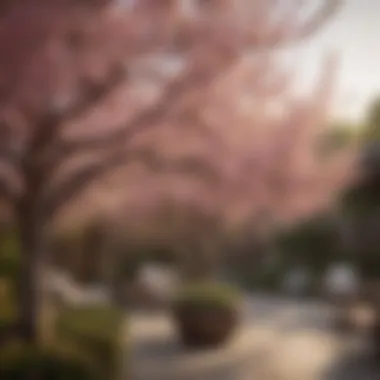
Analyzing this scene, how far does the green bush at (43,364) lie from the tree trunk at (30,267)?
0.04 m

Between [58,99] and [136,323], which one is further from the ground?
[58,99]

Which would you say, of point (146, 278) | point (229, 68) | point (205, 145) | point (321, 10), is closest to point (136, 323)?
point (146, 278)

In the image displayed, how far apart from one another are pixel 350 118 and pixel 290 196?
0.17 metres

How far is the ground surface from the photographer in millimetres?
1306

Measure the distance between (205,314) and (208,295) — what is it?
0.14 ft

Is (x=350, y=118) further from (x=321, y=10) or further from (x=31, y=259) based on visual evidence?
(x=31, y=259)

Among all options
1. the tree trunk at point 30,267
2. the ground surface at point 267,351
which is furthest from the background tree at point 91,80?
the ground surface at point 267,351

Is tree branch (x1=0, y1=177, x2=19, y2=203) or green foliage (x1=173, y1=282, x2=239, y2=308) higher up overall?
tree branch (x1=0, y1=177, x2=19, y2=203)

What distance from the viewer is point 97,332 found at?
1.29m

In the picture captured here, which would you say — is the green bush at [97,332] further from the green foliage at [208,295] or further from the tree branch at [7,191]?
the tree branch at [7,191]

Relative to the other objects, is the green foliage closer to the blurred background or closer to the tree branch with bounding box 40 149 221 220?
the blurred background

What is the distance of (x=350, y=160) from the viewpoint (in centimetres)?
133

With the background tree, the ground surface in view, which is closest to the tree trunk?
the background tree

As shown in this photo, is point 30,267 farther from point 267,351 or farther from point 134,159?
point 267,351
